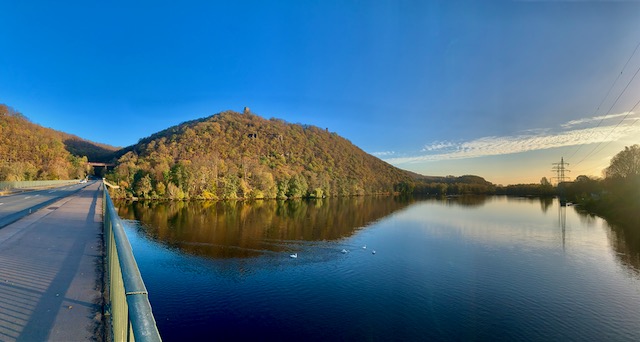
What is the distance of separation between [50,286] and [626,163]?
85.5 m

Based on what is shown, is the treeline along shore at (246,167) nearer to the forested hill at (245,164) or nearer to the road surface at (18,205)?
the forested hill at (245,164)

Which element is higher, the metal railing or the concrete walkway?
the metal railing

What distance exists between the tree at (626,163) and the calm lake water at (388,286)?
3305 centimetres

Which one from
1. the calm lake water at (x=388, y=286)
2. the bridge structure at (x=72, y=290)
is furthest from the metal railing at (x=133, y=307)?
the calm lake water at (x=388, y=286)

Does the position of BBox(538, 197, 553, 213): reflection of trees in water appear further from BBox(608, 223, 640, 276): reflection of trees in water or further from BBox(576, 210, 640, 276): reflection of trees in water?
BBox(608, 223, 640, 276): reflection of trees in water

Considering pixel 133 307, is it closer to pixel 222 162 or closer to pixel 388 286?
pixel 388 286

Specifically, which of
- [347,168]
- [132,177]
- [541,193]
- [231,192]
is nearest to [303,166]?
[347,168]

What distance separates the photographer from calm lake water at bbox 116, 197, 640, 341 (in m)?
15.3

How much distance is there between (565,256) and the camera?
29.0 meters

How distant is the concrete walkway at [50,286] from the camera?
14.3 ft

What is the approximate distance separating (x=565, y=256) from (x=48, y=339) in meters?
34.7

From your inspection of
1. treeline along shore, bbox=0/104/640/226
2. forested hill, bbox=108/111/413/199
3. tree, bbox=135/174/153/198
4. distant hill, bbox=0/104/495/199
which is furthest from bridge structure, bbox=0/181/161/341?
forested hill, bbox=108/111/413/199

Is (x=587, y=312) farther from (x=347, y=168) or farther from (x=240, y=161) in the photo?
(x=347, y=168)

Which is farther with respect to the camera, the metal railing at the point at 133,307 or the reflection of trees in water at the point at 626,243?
the reflection of trees in water at the point at 626,243
